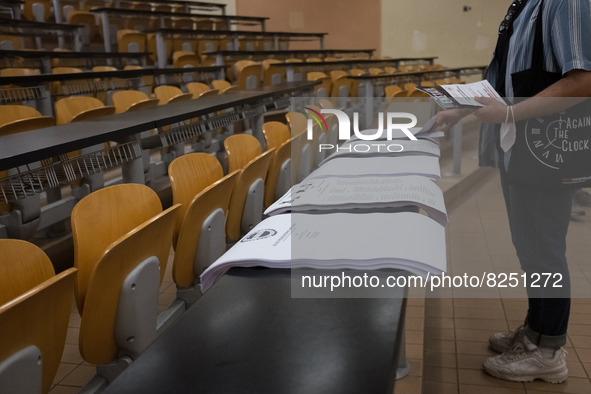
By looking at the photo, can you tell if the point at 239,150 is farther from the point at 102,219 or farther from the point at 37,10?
the point at 37,10

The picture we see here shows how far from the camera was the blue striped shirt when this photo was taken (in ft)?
3.96

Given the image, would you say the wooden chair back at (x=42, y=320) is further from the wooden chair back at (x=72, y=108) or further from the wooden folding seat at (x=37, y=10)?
the wooden folding seat at (x=37, y=10)

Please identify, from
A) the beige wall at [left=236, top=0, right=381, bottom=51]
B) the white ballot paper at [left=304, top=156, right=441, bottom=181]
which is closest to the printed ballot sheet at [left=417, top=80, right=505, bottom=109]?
the white ballot paper at [left=304, top=156, right=441, bottom=181]

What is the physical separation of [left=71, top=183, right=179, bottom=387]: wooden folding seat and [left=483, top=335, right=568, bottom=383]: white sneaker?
115 cm

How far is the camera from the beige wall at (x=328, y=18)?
11.2m

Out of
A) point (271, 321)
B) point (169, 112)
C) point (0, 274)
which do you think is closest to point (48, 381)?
point (0, 274)

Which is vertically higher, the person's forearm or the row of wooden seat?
the person's forearm

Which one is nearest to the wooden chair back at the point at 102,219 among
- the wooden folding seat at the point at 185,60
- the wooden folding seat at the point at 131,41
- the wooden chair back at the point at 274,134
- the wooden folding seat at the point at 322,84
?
the wooden chair back at the point at 274,134

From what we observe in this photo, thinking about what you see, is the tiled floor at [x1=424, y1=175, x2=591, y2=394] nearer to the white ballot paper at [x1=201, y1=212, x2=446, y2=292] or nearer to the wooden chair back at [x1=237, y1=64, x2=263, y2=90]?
the white ballot paper at [x1=201, y1=212, x2=446, y2=292]

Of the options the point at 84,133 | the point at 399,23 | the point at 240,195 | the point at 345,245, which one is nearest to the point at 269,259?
the point at 345,245

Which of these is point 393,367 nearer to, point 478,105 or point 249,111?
point 478,105

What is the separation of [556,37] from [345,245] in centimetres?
85

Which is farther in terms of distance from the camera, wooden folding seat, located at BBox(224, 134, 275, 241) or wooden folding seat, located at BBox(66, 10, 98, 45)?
wooden folding seat, located at BBox(66, 10, 98, 45)

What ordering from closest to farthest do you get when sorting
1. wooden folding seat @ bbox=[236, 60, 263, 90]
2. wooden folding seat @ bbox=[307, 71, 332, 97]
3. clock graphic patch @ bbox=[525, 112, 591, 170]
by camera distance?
clock graphic patch @ bbox=[525, 112, 591, 170] → wooden folding seat @ bbox=[236, 60, 263, 90] → wooden folding seat @ bbox=[307, 71, 332, 97]
